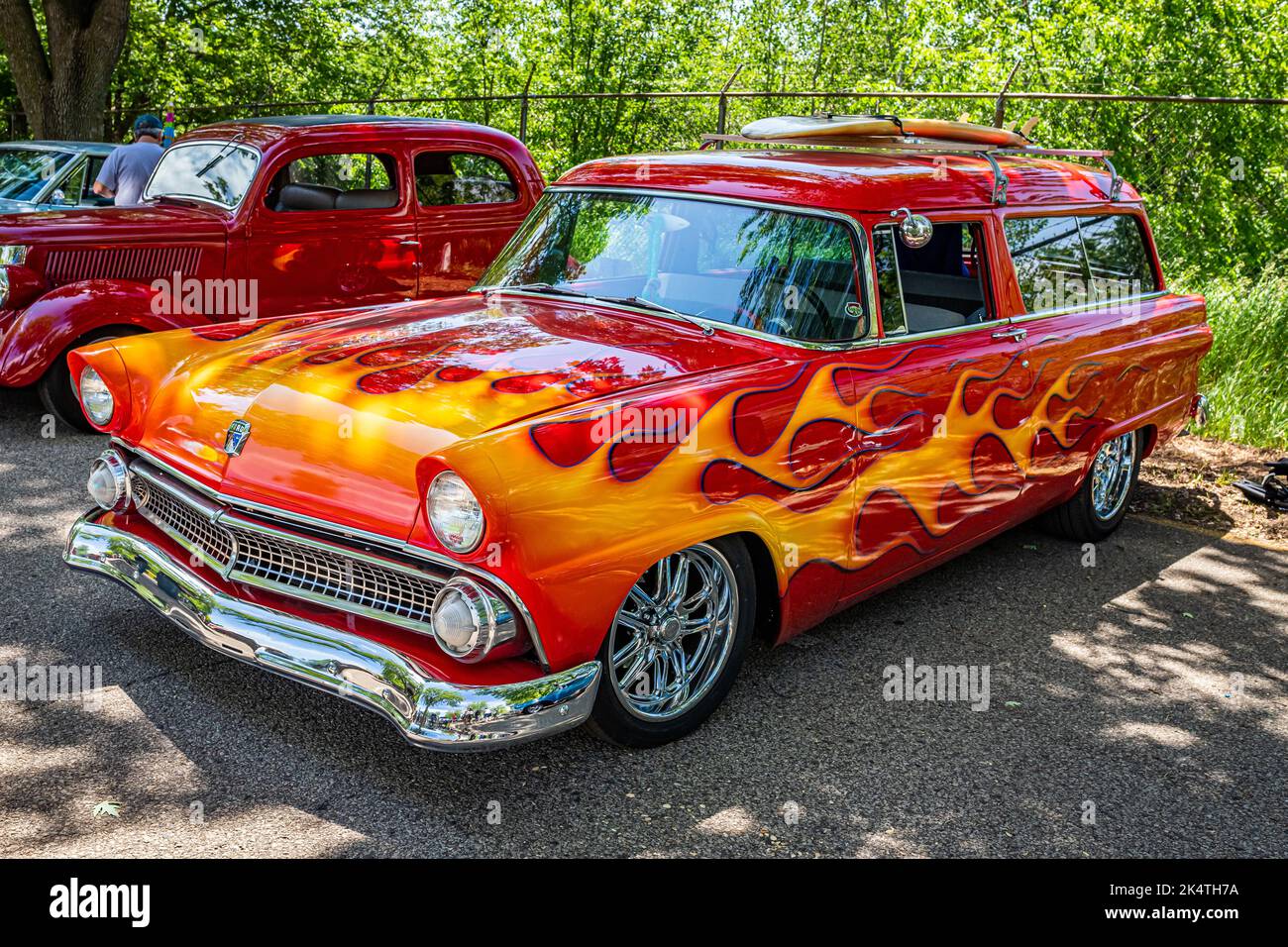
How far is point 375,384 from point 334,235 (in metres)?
4.38

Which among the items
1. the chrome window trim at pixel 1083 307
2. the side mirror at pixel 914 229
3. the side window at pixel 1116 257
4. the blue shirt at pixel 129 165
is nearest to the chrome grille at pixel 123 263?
the blue shirt at pixel 129 165

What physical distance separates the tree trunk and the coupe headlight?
25.0ft

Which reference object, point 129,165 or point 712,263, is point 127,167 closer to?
point 129,165

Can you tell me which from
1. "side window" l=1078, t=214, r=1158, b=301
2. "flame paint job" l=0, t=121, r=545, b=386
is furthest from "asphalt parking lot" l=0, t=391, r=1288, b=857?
"flame paint job" l=0, t=121, r=545, b=386

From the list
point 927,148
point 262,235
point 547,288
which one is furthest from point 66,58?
point 927,148

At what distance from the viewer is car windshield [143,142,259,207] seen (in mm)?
7535

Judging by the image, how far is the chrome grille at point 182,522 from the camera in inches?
145

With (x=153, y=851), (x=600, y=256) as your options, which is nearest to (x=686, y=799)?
(x=153, y=851)

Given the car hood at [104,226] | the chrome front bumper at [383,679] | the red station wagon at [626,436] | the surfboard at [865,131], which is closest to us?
the chrome front bumper at [383,679]

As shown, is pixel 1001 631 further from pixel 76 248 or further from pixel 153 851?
pixel 76 248

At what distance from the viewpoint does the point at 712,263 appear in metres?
4.41

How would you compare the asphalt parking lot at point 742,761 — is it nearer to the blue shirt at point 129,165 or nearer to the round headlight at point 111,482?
the round headlight at point 111,482

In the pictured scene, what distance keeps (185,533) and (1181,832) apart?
3212 millimetres

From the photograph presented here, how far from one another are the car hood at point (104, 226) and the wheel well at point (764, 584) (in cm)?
481
